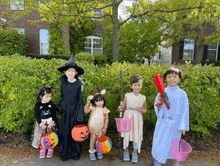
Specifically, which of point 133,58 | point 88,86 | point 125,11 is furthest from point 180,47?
point 88,86

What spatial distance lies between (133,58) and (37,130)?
970cm

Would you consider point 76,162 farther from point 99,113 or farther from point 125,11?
point 125,11

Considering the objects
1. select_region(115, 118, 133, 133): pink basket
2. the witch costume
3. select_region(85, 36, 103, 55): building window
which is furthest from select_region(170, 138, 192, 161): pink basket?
select_region(85, 36, 103, 55): building window

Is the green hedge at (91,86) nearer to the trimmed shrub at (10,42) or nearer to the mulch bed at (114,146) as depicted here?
the mulch bed at (114,146)

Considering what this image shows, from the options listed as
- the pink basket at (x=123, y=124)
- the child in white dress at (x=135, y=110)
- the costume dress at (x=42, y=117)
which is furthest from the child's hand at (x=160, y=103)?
the costume dress at (x=42, y=117)

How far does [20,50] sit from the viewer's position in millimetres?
14547

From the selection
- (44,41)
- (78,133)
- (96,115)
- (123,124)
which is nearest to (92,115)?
(96,115)

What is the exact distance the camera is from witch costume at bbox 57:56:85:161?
3.02 meters

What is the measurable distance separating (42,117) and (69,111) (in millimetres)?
525

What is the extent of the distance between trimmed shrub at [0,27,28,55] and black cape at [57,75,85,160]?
12.5 metres

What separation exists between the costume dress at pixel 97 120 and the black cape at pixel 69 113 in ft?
0.59

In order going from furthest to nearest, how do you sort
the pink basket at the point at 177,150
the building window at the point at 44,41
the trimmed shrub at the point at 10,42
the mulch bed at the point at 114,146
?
the building window at the point at 44,41
the trimmed shrub at the point at 10,42
the mulch bed at the point at 114,146
the pink basket at the point at 177,150

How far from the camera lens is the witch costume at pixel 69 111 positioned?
302 centimetres

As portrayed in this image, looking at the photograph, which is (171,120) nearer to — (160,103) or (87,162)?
(160,103)
